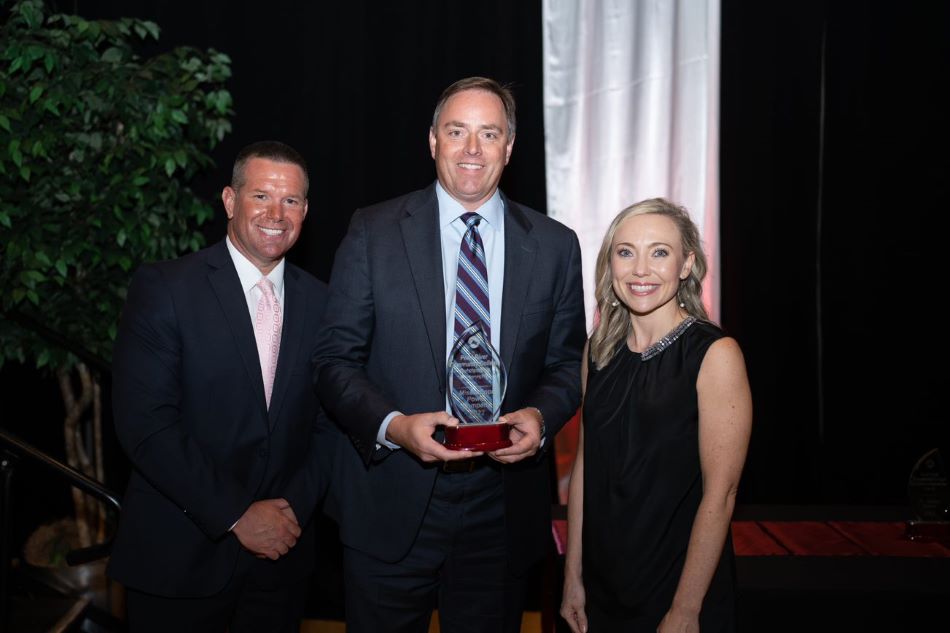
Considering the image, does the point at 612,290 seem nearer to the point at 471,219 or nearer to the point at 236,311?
the point at 471,219

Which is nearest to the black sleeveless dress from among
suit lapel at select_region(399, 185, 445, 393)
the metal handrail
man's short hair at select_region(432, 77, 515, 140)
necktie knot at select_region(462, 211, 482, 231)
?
suit lapel at select_region(399, 185, 445, 393)

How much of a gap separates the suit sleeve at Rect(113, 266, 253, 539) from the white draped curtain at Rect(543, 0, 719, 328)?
240cm

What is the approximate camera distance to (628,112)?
165 inches

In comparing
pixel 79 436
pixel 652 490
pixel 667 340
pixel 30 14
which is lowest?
pixel 79 436

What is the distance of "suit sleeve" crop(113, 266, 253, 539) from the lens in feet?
6.65

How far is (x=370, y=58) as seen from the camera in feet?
13.1

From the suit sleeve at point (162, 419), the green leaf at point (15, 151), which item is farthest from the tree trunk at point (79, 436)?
the suit sleeve at point (162, 419)

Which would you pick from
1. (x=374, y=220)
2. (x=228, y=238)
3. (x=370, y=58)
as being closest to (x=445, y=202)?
(x=374, y=220)

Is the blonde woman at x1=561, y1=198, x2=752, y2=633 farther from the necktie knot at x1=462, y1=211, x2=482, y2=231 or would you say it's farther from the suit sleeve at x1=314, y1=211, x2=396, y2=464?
the suit sleeve at x1=314, y1=211, x2=396, y2=464

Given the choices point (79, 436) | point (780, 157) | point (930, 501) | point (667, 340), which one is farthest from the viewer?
point (780, 157)

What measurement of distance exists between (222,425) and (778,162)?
9.83ft

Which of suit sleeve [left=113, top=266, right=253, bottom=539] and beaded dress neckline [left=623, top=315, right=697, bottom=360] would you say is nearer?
beaded dress neckline [left=623, top=315, right=697, bottom=360]

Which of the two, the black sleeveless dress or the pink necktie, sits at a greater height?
the pink necktie

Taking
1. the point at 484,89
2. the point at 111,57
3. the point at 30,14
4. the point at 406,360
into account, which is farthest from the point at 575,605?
the point at 30,14
